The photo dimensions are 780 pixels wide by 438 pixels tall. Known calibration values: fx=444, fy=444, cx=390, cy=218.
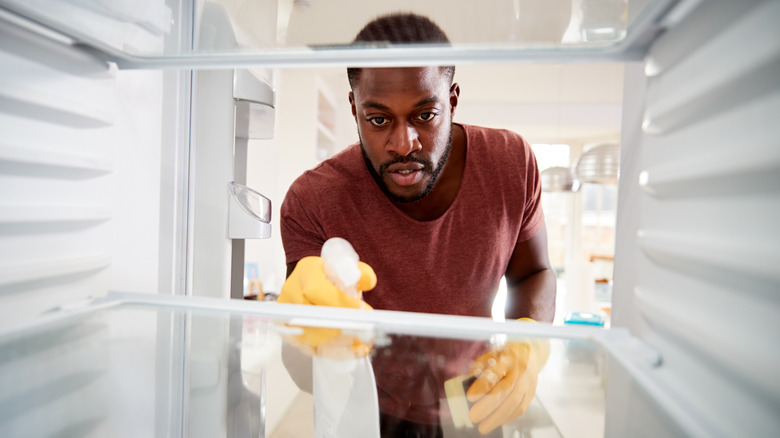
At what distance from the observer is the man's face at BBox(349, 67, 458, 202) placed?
118cm

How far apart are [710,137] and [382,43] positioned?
0.38 metres

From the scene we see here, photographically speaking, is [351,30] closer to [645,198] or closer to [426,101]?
[645,198]

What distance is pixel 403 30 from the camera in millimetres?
562

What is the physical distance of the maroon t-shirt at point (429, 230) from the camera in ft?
4.75

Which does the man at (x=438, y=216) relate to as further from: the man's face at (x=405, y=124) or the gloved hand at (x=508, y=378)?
the gloved hand at (x=508, y=378)

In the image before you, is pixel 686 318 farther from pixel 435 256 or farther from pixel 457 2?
pixel 435 256

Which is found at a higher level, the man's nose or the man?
the man's nose

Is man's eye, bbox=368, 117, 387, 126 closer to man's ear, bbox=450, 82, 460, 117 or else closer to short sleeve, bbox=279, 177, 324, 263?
man's ear, bbox=450, 82, 460, 117

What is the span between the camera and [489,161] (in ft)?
4.94

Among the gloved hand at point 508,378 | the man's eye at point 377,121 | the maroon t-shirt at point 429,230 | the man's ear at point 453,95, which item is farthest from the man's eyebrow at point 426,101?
the gloved hand at point 508,378

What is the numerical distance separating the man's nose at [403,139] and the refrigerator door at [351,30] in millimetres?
620

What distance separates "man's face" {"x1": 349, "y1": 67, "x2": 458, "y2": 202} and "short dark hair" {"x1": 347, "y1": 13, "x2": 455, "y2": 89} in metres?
0.61

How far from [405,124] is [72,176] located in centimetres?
80

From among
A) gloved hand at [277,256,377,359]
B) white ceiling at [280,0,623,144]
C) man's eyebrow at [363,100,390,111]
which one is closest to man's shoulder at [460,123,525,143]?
white ceiling at [280,0,623,144]
